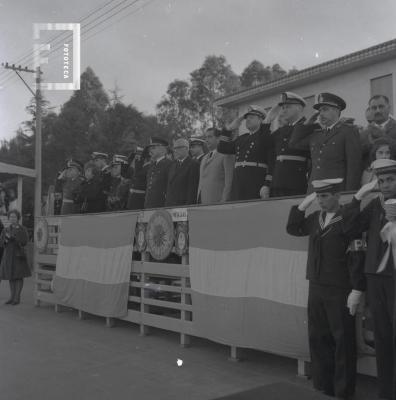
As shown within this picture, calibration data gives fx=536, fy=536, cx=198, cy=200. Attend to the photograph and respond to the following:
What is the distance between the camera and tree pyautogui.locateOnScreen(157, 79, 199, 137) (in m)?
30.2

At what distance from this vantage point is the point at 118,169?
29.8 ft

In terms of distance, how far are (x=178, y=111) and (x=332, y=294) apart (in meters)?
27.6

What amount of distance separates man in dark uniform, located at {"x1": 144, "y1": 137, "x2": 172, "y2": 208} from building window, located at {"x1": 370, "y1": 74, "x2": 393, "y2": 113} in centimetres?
606

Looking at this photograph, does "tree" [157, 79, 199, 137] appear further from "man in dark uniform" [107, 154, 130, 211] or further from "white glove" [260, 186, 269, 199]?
"white glove" [260, 186, 269, 199]

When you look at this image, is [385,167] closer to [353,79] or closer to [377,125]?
[377,125]

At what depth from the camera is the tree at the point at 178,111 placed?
30.2m

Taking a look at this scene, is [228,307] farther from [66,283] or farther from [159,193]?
[66,283]

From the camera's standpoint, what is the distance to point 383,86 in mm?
11680

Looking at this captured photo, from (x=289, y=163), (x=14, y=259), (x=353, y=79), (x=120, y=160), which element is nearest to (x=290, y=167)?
(x=289, y=163)

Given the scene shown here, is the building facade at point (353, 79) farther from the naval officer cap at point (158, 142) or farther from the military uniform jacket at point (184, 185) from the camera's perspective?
the military uniform jacket at point (184, 185)

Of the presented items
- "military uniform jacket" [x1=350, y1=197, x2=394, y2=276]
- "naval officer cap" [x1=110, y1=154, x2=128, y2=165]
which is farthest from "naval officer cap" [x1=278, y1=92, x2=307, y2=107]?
"naval officer cap" [x1=110, y1=154, x2=128, y2=165]

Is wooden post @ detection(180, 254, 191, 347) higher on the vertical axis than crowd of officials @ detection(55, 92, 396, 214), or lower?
lower

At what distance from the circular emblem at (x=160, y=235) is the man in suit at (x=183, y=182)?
2.00 ft

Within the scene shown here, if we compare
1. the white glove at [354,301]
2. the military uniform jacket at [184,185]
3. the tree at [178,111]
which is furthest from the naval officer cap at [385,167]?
the tree at [178,111]
